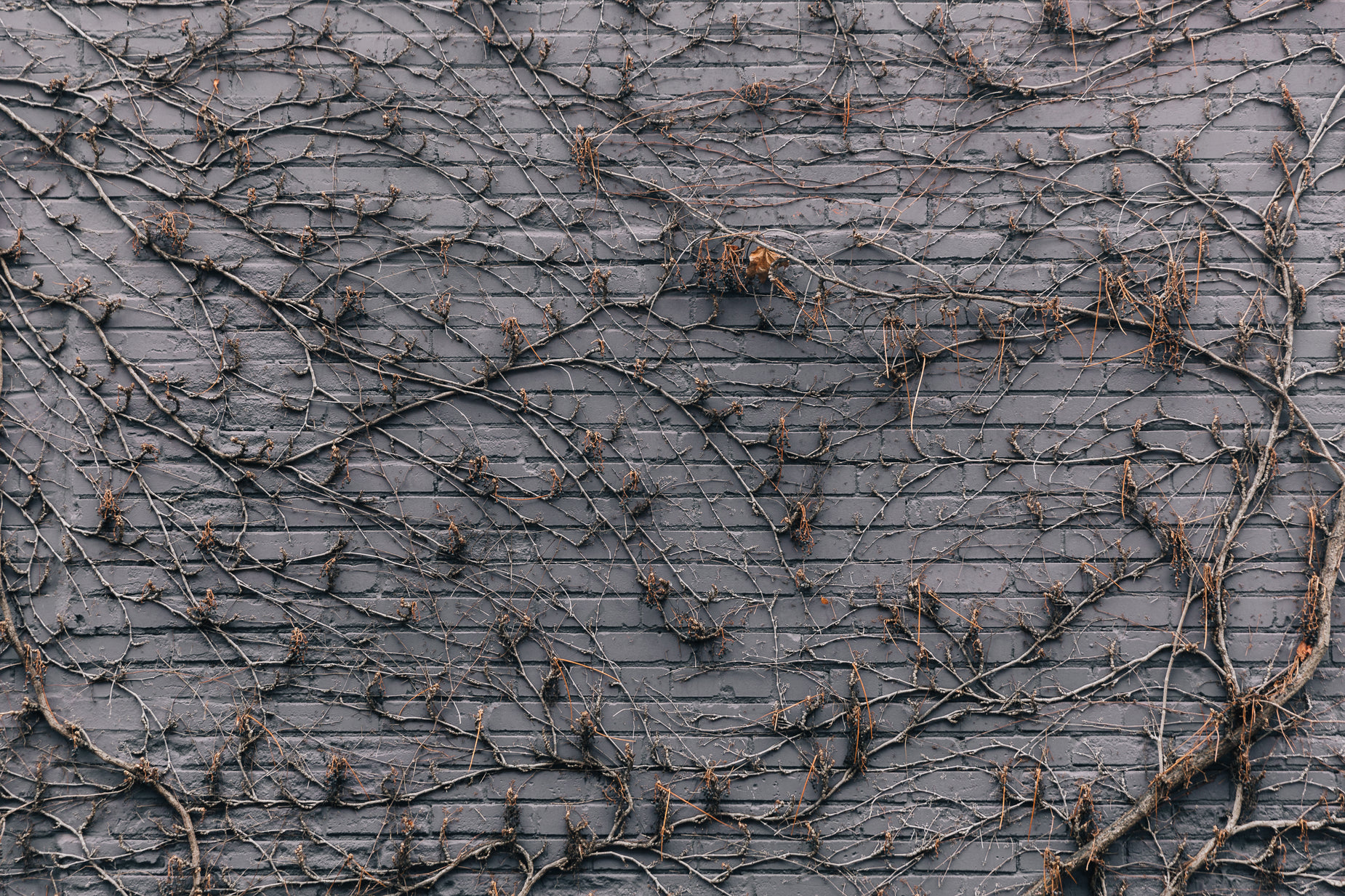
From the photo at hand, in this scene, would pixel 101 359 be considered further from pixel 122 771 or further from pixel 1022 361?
pixel 1022 361

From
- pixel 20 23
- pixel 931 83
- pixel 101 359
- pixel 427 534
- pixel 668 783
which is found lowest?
pixel 668 783

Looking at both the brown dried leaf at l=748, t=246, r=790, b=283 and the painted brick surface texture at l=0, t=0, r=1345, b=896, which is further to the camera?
the brown dried leaf at l=748, t=246, r=790, b=283

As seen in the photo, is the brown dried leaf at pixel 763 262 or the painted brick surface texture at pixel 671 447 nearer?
the painted brick surface texture at pixel 671 447

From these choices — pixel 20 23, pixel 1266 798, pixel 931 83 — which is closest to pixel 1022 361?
pixel 931 83

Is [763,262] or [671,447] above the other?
[763,262]

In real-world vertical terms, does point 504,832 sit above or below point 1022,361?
below

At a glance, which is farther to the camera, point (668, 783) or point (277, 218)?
point (277, 218)

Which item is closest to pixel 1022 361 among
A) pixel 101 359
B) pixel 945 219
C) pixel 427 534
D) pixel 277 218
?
pixel 945 219
